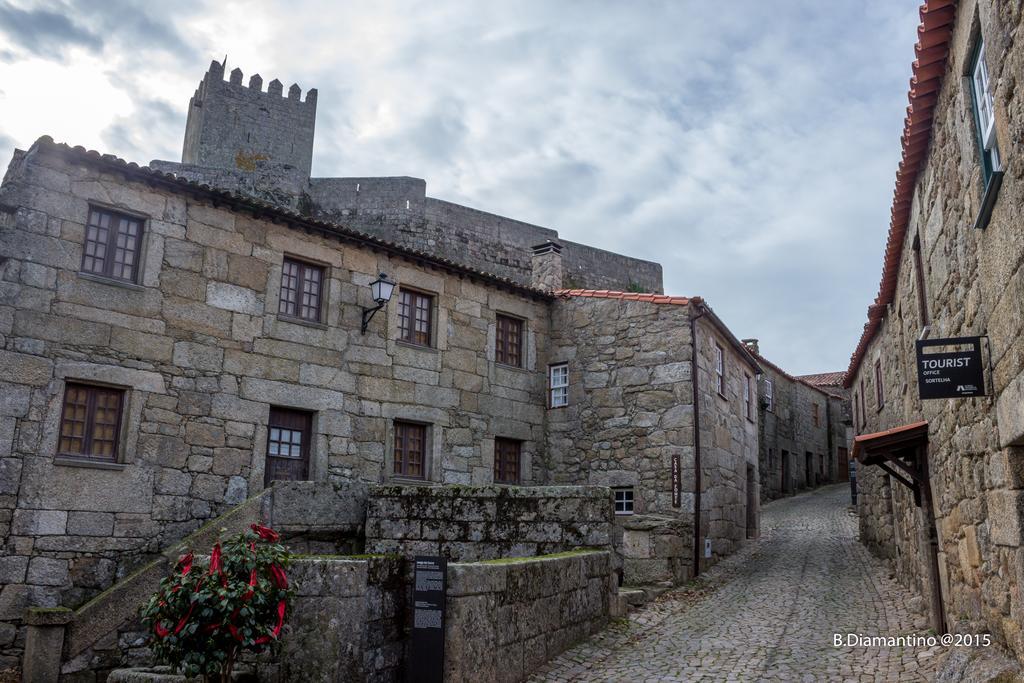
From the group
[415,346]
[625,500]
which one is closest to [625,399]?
[625,500]

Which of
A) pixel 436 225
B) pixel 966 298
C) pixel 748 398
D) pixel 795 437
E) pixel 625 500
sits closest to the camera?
pixel 966 298

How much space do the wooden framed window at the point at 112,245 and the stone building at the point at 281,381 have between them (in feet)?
0.09

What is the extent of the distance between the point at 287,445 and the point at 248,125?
20.3 m

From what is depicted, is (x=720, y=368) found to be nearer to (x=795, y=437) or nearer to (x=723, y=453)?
(x=723, y=453)

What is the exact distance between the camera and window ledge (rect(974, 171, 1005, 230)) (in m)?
4.62

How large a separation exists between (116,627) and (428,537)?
134 inches

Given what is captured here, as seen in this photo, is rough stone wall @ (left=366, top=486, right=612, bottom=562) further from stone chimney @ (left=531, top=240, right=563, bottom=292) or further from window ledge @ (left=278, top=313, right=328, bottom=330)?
stone chimney @ (left=531, top=240, right=563, bottom=292)

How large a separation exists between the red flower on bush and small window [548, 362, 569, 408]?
9.17m

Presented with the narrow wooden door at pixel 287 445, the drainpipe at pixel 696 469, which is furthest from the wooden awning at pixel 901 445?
the narrow wooden door at pixel 287 445

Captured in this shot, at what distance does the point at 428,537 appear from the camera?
945 centimetres

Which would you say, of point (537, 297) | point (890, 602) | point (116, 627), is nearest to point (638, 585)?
point (890, 602)

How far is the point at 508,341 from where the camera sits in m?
14.7

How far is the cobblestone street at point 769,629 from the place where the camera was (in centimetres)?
753

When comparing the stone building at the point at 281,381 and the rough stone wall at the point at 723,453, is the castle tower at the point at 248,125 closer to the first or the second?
the stone building at the point at 281,381
